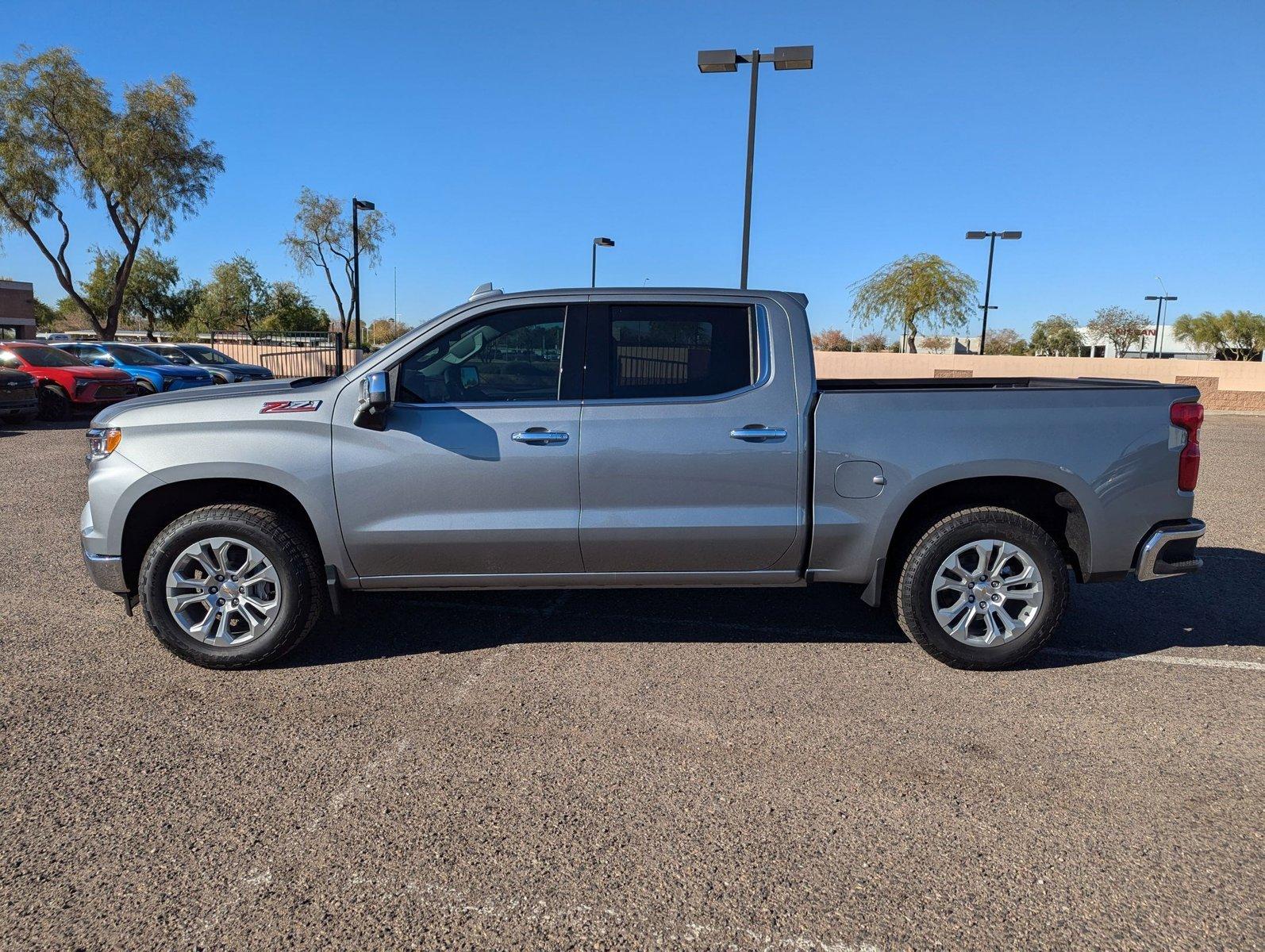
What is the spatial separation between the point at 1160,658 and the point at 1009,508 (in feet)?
3.96

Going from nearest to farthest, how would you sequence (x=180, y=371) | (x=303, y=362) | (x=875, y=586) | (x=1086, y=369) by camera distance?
(x=875, y=586), (x=180, y=371), (x=1086, y=369), (x=303, y=362)

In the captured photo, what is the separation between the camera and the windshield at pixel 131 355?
18797mm

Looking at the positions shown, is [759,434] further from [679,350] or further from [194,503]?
[194,503]

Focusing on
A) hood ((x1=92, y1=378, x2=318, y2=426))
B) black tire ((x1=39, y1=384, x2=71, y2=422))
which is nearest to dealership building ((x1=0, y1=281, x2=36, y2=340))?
black tire ((x1=39, y1=384, x2=71, y2=422))

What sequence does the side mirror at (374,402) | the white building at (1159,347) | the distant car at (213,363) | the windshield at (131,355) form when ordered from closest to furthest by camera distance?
the side mirror at (374,402), the windshield at (131,355), the distant car at (213,363), the white building at (1159,347)

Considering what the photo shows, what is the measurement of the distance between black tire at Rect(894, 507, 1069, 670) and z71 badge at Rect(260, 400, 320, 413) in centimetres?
313

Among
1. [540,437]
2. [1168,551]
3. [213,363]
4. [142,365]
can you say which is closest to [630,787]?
[540,437]

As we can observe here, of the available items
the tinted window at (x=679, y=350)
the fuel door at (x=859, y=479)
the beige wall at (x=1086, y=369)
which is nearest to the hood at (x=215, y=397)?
the tinted window at (x=679, y=350)

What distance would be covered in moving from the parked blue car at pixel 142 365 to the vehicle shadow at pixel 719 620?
46.4 ft

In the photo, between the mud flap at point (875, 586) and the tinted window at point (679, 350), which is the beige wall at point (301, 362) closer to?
the tinted window at point (679, 350)

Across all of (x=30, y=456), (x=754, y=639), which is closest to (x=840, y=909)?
(x=754, y=639)

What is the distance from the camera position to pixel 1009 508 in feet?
14.8

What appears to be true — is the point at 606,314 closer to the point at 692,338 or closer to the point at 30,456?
the point at 692,338

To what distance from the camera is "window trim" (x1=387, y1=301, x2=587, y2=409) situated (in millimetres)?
4285
